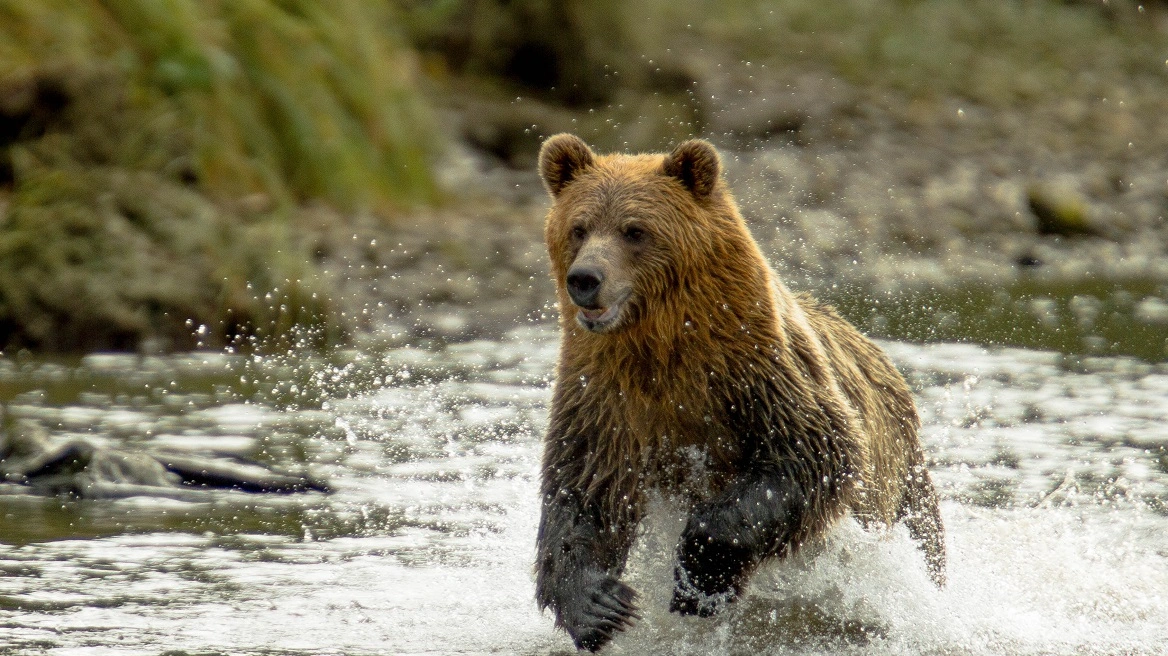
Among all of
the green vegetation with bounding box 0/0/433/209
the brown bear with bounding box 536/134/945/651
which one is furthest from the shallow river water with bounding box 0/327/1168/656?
the green vegetation with bounding box 0/0/433/209

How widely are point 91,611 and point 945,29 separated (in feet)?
77.0

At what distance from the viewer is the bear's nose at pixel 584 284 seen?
18.9 ft

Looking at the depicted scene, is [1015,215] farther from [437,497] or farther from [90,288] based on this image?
[437,497]

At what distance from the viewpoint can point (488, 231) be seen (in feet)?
52.5

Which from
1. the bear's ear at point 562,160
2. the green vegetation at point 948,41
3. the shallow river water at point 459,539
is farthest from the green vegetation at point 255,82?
the bear's ear at point 562,160

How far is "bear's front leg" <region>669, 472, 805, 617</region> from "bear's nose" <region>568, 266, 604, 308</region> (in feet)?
3.04

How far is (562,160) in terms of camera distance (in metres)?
6.43

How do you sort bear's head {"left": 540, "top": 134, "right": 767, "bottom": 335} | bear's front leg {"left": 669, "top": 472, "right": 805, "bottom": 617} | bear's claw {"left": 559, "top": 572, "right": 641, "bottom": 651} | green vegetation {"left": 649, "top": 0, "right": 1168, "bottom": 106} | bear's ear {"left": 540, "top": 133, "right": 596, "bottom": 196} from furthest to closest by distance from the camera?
1. green vegetation {"left": 649, "top": 0, "right": 1168, "bottom": 106}
2. bear's ear {"left": 540, "top": 133, "right": 596, "bottom": 196}
3. bear's head {"left": 540, "top": 134, "right": 767, "bottom": 335}
4. bear's front leg {"left": 669, "top": 472, "right": 805, "bottom": 617}
5. bear's claw {"left": 559, "top": 572, "right": 641, "bottom": 651}

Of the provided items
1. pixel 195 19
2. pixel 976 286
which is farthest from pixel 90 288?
pixel 976 286

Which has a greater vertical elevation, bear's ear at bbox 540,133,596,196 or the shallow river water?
bear's ear at bbox 540,133,596,196

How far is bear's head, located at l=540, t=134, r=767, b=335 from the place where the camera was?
5.94 metres

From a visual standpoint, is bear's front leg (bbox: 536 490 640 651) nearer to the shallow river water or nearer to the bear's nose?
the shallow river water

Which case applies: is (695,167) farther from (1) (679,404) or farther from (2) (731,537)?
(2) (731,537)

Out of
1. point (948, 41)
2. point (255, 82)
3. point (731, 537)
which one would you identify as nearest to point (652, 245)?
point (731, 537)
